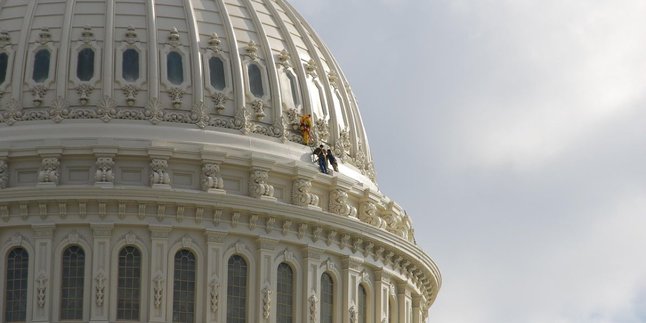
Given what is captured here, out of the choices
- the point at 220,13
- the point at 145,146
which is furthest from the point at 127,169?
the point at 220,13

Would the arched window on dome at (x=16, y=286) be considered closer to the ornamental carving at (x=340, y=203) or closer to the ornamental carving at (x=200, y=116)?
the ornamental carving at (x=200, y=116)

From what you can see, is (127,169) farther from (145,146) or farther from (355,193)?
(355,193)

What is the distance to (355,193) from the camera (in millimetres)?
115500

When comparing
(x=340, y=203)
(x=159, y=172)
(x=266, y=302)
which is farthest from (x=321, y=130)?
(x=266, y=302)

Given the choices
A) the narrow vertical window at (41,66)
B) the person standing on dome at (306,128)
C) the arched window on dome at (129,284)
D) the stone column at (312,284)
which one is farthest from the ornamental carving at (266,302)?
the narrow vertical window at (41,66)

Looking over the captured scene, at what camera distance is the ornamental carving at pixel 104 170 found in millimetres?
110375

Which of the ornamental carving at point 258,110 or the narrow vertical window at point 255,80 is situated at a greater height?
the narrow vertical window at point 255,80

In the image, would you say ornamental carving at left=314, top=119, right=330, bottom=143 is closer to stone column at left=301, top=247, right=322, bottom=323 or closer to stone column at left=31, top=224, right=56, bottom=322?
stone column at left=301, top=247, right=322, bottom=323

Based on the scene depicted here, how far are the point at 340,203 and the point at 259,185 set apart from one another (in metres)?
3.91

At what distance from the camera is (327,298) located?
370 feet

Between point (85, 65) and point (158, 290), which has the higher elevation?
point (85, 65)

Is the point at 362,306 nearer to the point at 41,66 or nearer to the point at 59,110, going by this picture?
the point at 59,110

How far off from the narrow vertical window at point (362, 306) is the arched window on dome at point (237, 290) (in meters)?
5.31

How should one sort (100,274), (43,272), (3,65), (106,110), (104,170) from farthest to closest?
(3,65), (106,110), (104,170), (43,272), (100,274)
